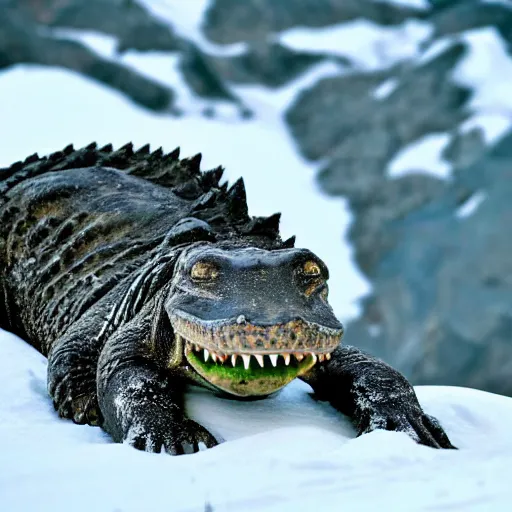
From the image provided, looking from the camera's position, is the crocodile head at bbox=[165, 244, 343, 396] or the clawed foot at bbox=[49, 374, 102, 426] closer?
the crocodile head at bbox=[165, 244, 343, 396]

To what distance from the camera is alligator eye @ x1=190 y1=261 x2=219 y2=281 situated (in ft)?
8.84

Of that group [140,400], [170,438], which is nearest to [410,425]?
[170,438]

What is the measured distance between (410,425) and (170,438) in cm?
87

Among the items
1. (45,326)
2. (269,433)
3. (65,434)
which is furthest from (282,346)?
(45,326)

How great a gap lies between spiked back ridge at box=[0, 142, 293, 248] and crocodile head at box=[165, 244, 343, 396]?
66 cm

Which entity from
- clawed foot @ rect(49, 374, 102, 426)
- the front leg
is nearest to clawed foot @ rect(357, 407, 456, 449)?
the front leg

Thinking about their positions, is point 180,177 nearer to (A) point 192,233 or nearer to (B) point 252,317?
(A) point 192,233

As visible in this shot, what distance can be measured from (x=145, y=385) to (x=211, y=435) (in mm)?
356

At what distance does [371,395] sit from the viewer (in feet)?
9.34

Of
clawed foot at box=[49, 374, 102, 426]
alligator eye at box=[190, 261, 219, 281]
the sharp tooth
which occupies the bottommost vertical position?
clawed foot at box=[49, 374, 102, 426]

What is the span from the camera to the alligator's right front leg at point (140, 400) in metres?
2.51

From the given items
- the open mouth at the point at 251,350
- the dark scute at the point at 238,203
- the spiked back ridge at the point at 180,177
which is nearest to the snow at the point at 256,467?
the open mouth at the point at 251,350

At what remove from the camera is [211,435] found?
259cm

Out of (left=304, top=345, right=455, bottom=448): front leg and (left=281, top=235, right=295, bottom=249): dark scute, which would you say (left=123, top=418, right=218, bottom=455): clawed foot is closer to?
(left=304, top=345, right=455, bottom=448): front leg
